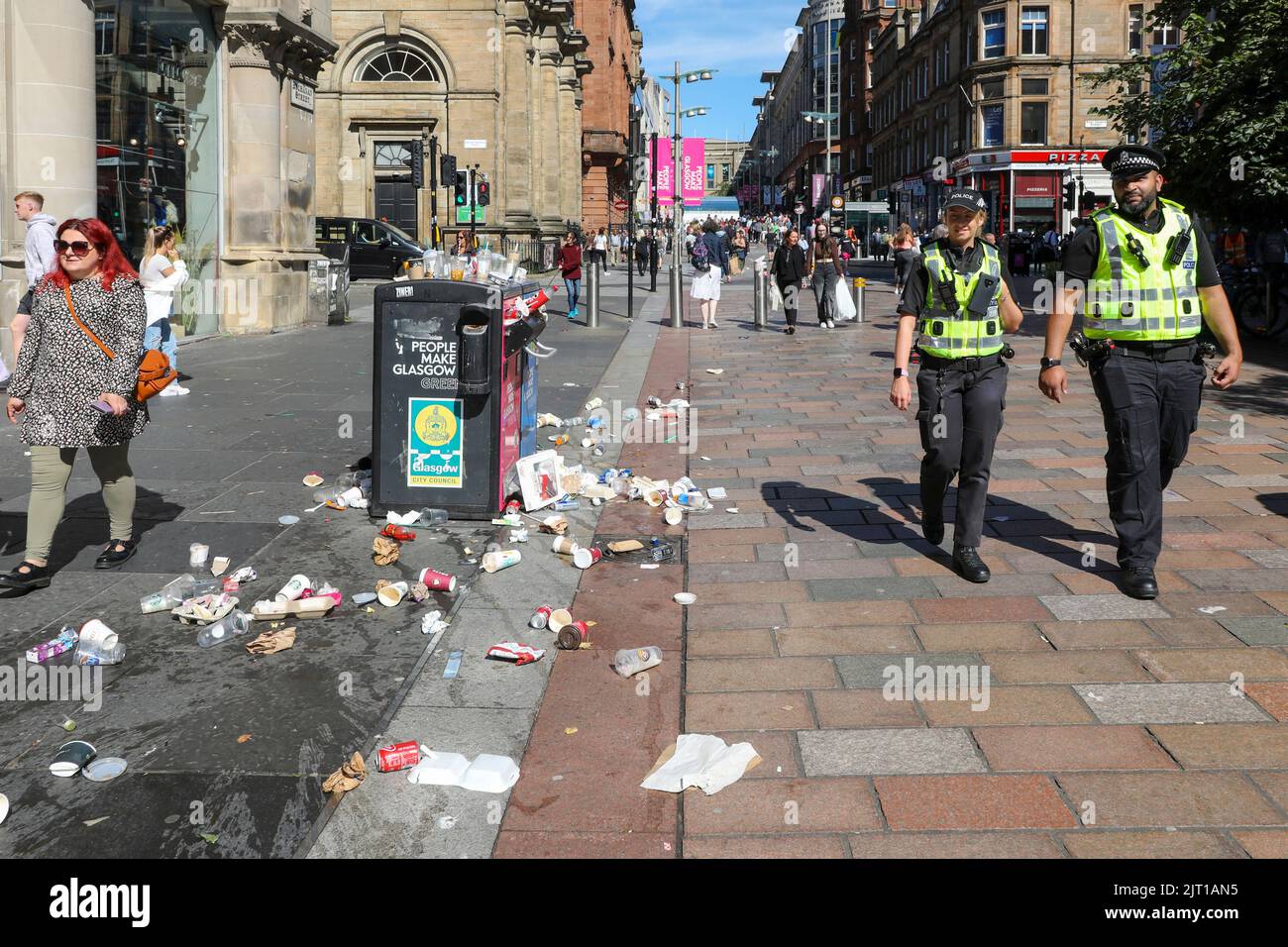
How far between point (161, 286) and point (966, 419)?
807 centimetres

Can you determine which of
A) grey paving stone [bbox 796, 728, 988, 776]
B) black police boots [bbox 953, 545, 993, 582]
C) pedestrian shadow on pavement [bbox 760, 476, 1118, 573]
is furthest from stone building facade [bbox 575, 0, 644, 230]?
grey paving stone [bbox 796, 728, 988, 776]

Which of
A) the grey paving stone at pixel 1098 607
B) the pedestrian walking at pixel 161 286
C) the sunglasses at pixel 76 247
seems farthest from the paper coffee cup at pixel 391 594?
the pedestrian walking at pixel 161 286

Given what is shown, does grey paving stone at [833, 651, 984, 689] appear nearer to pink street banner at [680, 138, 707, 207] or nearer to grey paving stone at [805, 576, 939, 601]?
grey paving stone at [805, 576, 939, 601]

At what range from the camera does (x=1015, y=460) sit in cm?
841

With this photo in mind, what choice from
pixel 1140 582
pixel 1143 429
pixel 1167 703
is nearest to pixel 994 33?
pixel 1143 429

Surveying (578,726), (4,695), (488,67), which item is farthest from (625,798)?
(488,67)

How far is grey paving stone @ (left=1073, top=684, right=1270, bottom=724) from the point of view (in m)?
3.97

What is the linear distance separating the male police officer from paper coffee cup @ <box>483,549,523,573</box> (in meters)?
2.72

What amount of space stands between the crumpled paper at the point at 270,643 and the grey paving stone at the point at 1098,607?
307cm

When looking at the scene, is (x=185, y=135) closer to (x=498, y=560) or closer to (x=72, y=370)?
(x=72, y=370)

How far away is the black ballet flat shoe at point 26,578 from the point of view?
5359 millimetres

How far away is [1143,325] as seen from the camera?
5211 millimetres

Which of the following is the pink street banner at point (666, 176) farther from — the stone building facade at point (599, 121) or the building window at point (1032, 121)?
the building window at point (1032, 121)

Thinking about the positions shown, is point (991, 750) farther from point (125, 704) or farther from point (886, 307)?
point (886, 307)
